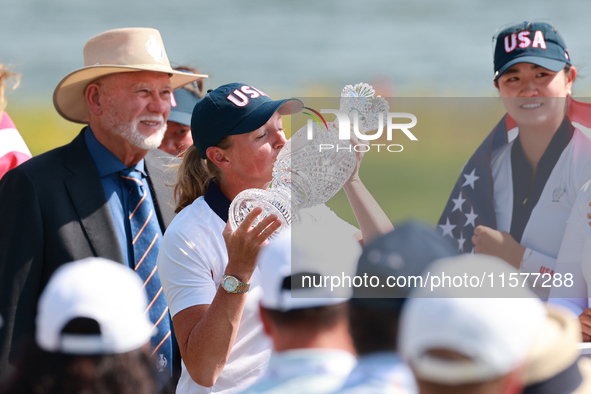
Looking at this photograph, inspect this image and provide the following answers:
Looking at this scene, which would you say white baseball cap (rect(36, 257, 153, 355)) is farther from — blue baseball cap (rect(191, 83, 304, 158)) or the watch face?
blue baseball cap (rect(191, 83, 304, 158))

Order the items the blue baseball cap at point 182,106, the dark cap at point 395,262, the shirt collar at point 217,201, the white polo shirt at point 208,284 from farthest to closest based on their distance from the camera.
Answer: the blue baseball cap at point 182,106
the shirt collar at point 217,201
the white polo shirt at point 208,284
the dark cap at point 395,262

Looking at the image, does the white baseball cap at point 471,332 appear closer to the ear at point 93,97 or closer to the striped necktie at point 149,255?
the striped necktie at point 149,255

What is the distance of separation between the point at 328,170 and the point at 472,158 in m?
0.45

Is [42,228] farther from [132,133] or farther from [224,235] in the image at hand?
[224,235]

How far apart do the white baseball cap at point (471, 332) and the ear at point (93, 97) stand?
7.94 ft

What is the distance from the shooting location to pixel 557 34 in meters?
2.40

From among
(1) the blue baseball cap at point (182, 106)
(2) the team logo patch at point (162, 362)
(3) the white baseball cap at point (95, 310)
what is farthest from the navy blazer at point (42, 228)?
(3) the white baseball cap at point (95, 310)

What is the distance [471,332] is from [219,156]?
144 cm

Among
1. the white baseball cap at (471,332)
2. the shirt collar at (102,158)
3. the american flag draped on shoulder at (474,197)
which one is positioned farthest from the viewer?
the shirt collar at (102,158)

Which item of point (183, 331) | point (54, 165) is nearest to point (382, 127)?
point (183, 331)

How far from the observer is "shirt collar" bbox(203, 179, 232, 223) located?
7.02 ft

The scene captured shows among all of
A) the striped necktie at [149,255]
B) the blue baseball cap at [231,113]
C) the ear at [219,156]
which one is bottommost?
the striped necktie at [149,255]

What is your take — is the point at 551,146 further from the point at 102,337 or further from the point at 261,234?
the point at 102,337

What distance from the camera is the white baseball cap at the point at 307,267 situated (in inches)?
52.3
